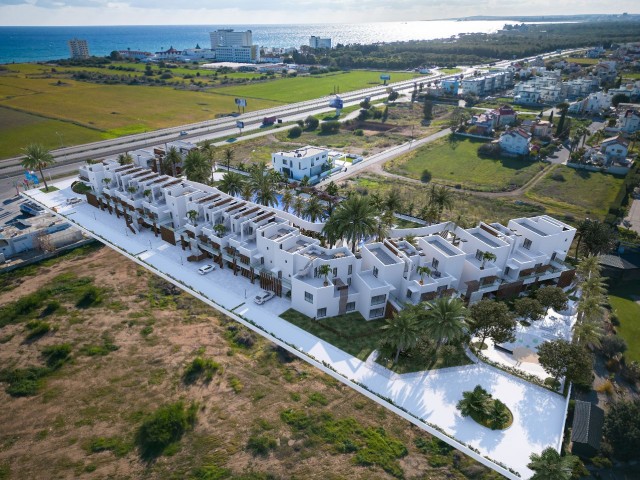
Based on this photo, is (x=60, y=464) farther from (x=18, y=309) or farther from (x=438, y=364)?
(x=438, y=364)

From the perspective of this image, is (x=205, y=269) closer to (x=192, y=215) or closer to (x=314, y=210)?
(x=192, y=215)

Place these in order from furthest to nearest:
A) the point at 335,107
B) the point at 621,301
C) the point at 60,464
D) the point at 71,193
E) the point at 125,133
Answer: the point at 335,107 → the point at 125,133 → the point at 71,193 → the point at 621,301 → the point at 60,464

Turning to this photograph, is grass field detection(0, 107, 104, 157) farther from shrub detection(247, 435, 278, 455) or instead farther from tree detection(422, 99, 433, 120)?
tree detection(422, 99, 433, 120)

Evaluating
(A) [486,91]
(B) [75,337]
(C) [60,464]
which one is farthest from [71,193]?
(A) [486,91]

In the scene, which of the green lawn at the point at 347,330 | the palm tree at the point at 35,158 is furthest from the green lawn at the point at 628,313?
the palm tree at the point at 35,158

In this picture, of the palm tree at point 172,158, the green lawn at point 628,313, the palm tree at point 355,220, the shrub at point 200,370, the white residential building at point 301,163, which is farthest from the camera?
the white residential building at point 301,163

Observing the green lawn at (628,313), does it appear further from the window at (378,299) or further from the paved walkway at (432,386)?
the window at (378,299)

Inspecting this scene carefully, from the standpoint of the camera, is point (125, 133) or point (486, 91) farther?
point (486, 91)

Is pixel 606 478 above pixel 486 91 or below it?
below
